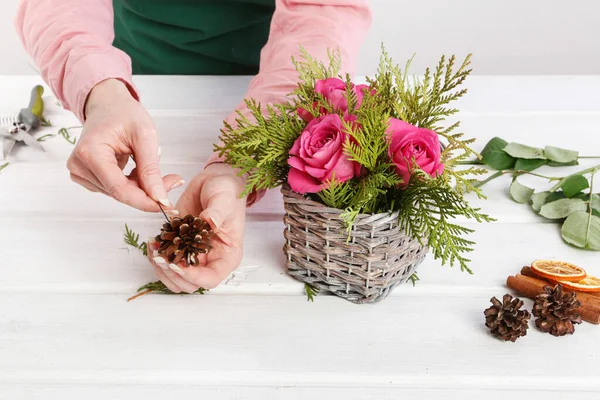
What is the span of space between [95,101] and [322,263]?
0.38m

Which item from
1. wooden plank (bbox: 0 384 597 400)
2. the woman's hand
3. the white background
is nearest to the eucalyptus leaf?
wooden plank (bbox: 0 384 597 400)

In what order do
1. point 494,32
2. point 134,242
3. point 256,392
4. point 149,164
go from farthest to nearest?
1. point 494,32
2. point 134,242
3. point 149,164
4. point 256,392

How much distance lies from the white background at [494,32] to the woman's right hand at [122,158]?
1452 mm

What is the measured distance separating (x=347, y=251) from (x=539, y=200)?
39 centimetres

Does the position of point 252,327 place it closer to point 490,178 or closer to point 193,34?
point 490,178

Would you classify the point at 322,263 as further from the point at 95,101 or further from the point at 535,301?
the point at 95,101

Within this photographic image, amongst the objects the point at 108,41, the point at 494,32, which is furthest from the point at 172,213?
the point at 494,32

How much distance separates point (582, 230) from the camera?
0.92 m

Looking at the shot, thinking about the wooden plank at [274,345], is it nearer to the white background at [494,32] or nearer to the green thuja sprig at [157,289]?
the green thuja sprig at [157,289]

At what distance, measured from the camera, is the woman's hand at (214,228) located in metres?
0.77

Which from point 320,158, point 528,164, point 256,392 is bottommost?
point 256,392

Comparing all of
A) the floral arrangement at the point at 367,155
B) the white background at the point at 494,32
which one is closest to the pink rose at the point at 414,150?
the floral arrangement at the point at 367,155

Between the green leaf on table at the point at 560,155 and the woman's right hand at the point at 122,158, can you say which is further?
the green leaf on table at the point at 560,155

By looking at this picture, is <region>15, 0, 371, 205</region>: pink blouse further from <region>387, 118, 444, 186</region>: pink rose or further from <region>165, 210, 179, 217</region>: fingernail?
<region>387, 118, 444, 186</region>: pink rose
